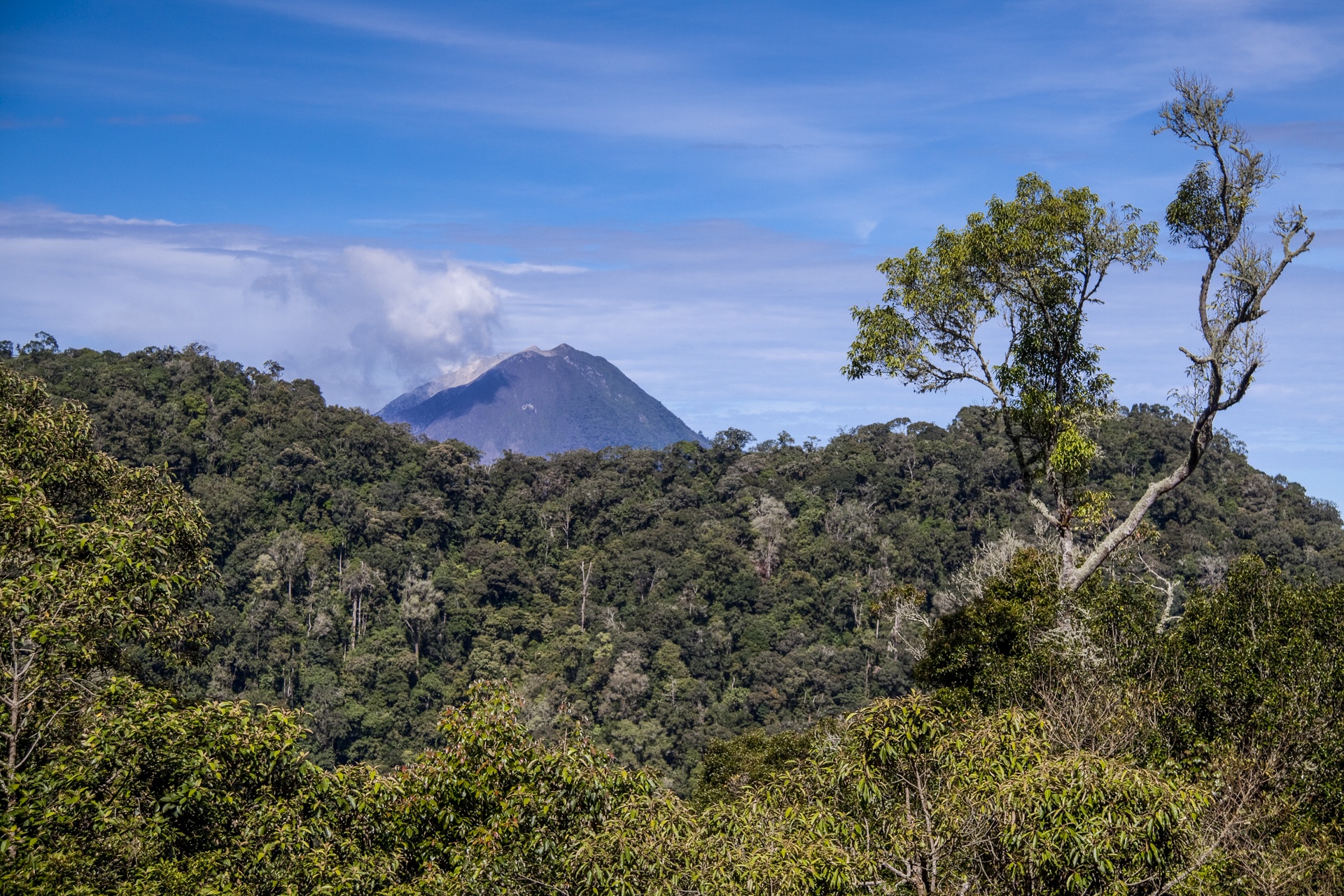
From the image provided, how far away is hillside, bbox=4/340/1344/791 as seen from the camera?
144 feet

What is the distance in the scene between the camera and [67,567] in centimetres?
810

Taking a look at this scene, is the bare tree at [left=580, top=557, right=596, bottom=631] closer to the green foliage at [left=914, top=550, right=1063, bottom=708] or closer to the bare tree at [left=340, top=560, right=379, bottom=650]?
the bare tree at [left=340, top=560, right=379, bottom=650]

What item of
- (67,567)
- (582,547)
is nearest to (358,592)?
(582,547)

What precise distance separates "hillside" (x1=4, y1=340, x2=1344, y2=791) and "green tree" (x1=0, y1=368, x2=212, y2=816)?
98.2 ft

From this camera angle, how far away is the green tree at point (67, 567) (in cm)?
718

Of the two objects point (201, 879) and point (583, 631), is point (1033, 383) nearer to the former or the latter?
point (201, 879)

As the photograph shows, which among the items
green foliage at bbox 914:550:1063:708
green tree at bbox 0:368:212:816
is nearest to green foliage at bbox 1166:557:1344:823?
green foliage at bbox 914:550:1063:708

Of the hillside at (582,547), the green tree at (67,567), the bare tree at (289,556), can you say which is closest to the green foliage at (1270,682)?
the green tree at (67,567)

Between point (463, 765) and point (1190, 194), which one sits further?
point (1190, 194)

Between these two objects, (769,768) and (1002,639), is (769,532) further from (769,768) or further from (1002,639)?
(1002,639)

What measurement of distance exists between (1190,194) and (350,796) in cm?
1020

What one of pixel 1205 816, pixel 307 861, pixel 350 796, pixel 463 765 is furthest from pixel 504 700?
pixel 1205 816

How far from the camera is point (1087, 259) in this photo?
11.4 metres

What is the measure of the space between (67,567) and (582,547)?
5096cm
